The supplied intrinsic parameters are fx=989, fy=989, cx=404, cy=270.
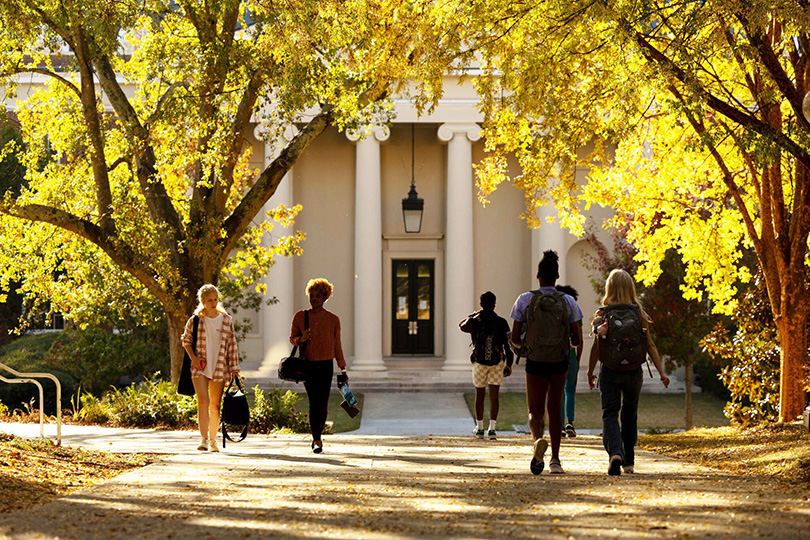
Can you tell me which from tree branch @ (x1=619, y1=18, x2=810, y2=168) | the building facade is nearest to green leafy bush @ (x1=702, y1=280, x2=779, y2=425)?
tree branch @ (x1=619, y1=18, x2=810, y2=168)

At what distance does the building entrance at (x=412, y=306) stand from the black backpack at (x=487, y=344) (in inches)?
620

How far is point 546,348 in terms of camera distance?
7457 millimetres

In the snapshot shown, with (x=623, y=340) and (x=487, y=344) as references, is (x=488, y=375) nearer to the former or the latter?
(x=487, y=344)

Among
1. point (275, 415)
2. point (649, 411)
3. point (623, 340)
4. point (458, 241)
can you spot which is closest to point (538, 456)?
point (623, 340)

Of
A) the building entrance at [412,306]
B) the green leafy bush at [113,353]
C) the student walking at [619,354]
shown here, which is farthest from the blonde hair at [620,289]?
the building entrance at [412,306]

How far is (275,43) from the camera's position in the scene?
1137cm

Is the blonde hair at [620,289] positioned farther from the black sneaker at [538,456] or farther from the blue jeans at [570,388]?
the blue jeans at [570,388]

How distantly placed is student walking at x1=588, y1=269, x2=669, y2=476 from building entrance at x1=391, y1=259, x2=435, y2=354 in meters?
19.7

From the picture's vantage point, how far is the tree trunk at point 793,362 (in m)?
11.1

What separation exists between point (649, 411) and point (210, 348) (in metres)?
13.7

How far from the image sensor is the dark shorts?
7.55 meters

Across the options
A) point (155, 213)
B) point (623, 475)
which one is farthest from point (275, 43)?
point (623, 475)

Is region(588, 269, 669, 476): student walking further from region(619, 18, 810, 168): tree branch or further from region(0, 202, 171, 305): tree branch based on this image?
region(0, 202, 171, 305): tree branch

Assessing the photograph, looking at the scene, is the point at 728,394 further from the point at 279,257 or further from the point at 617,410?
the point at 617,410
